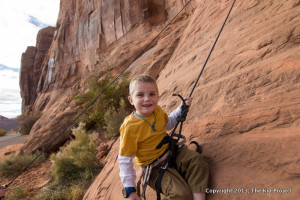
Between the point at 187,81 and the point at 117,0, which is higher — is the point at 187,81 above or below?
below

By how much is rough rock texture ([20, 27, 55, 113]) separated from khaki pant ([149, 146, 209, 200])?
35.3 meters

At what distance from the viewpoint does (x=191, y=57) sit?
319 cm

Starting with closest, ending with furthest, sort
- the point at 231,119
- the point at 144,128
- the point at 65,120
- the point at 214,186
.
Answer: the point at 214,186, the point at 144,128, the point at 231,119, the point at 65,120

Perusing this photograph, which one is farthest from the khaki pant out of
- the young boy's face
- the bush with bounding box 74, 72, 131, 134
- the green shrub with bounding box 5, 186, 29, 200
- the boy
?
the bush with bounding box 74, 72, 131, 134

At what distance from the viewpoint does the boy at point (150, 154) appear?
1270mm

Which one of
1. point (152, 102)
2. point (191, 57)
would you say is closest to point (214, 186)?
point (152, 102)

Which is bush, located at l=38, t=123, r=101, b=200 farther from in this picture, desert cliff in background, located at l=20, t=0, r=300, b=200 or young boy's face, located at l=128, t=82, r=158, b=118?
young boy's face, located at l=128, t=82, r=158, b=118

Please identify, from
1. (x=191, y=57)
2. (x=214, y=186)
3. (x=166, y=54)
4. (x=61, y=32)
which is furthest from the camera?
(x=61, y=32)

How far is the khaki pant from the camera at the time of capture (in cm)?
122

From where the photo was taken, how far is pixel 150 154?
1.50 meters

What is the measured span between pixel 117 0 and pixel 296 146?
47.0 ft

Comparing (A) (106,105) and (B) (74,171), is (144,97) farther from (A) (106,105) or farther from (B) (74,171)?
(A) (106,105)

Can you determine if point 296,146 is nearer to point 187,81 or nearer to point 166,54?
point 187,81

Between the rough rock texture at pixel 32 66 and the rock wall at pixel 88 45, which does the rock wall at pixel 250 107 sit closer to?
the rock wall at pixel 88 45
